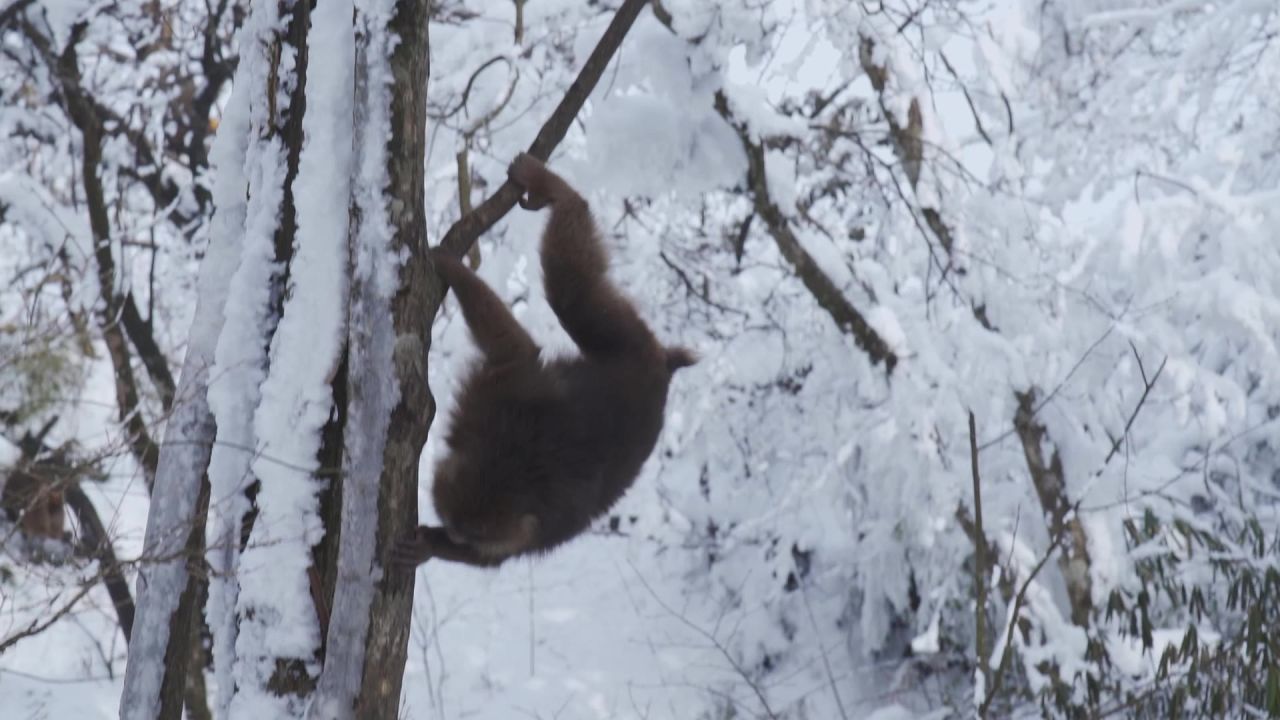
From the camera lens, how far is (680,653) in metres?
8.73

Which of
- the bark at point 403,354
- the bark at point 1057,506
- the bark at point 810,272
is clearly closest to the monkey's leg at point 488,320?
the bark at point 403,354

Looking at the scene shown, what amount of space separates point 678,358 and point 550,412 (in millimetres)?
546

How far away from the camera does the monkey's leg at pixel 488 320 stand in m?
2.40

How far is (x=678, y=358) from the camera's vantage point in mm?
3182

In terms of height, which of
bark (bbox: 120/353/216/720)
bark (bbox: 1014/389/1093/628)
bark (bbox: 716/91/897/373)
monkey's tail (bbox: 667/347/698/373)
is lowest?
bark (bbox: 120/353/216/720)

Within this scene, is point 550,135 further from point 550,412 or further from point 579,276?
point 550,412

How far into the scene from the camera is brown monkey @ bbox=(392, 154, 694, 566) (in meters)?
2.62

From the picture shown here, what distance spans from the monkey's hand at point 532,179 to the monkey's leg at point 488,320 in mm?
226

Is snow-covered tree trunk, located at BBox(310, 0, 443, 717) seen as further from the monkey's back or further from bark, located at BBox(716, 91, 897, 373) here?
bark, located at BBox(716, 91, 897, 373)

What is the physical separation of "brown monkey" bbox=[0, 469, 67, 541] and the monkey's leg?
95 centimetres

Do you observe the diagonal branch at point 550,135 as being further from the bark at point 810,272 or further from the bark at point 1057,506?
the bark at point 1057,506

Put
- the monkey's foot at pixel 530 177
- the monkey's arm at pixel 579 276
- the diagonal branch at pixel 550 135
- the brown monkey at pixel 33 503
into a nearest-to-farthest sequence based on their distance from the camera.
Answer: the diagonal branch at pixel 550 135 < the monkey's foot at pixel 530 177 < the monkey's arm at pixel 579 276 < the brown monkey at pixel 33 503

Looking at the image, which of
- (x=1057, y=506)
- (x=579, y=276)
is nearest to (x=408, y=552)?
(x=579, y=276)

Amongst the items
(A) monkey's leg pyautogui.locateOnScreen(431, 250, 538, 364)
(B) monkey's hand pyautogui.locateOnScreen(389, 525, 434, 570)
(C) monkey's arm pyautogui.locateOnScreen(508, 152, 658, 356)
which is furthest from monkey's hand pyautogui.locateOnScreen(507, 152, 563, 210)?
(B) monkey's hand pyautogui.locateOnScreen(389, 525, 434, 570)
